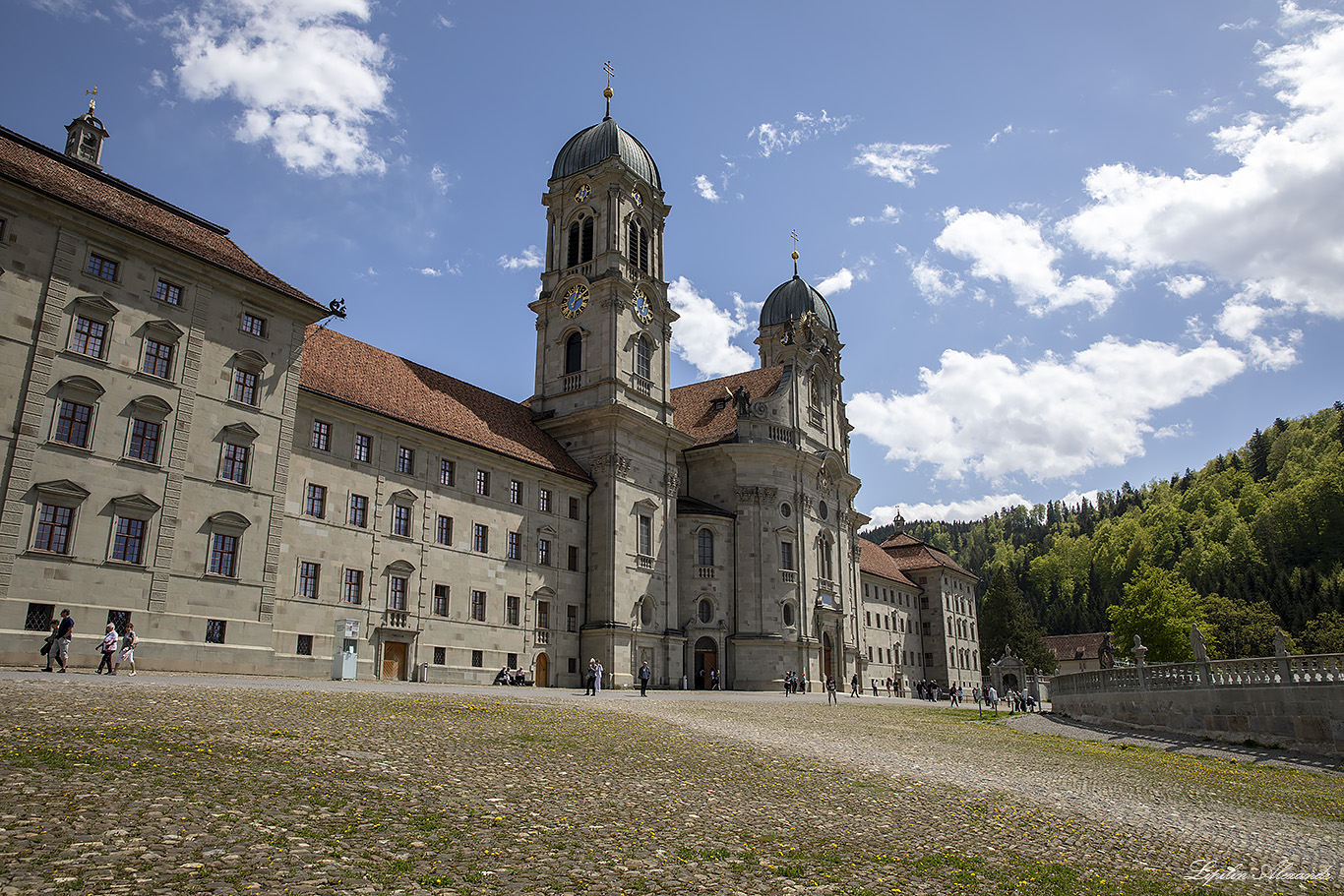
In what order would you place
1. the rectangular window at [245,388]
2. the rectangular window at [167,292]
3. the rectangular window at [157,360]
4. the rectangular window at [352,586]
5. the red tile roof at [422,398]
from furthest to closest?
the red tile roof at [422,398], the rectangular window at [352,586], the rectangular window at [245,388], the rectangular window at [167,292], the rectangular window at [157,360]

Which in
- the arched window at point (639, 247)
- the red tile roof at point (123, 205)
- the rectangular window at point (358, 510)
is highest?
the arched window at point (639, 247)

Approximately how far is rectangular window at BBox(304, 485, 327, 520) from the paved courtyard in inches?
682

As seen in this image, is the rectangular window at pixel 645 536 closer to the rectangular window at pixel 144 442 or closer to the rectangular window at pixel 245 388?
the rectangular window at pixel 245 388

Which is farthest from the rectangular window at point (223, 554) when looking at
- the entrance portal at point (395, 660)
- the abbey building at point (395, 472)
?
the entrance portal at point (395, 660)

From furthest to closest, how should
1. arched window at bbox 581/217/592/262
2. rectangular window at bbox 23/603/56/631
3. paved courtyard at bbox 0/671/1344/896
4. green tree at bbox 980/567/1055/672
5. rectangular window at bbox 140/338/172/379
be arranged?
green tree at bbox 980/567/1055/672 < arched window at bbox 581/217/592/262 < rectangular window at bbox 140/338/172/379 < rectangular window at bbox 23/603/56/631 < paved courtyard at bbox 0/671/1344/896

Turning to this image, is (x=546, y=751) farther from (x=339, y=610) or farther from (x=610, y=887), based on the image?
(x=339, y=610)

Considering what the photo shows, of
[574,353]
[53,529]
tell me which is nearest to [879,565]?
[574,353]

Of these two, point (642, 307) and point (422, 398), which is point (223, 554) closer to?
point (422, 398)

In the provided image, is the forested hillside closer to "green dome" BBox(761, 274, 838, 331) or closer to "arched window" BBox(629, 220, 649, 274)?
"green dome" BBox(761, 274, 838, 331)

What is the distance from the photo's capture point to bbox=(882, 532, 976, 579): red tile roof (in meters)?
113

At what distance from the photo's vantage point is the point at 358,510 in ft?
136

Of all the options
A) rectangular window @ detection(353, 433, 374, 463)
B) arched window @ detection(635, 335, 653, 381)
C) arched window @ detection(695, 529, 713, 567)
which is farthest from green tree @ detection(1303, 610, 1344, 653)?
rectangular window @ detection(353, 433, 374, 463)

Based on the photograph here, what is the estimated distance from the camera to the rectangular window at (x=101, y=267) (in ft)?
104

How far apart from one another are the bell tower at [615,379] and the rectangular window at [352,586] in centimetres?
1619
